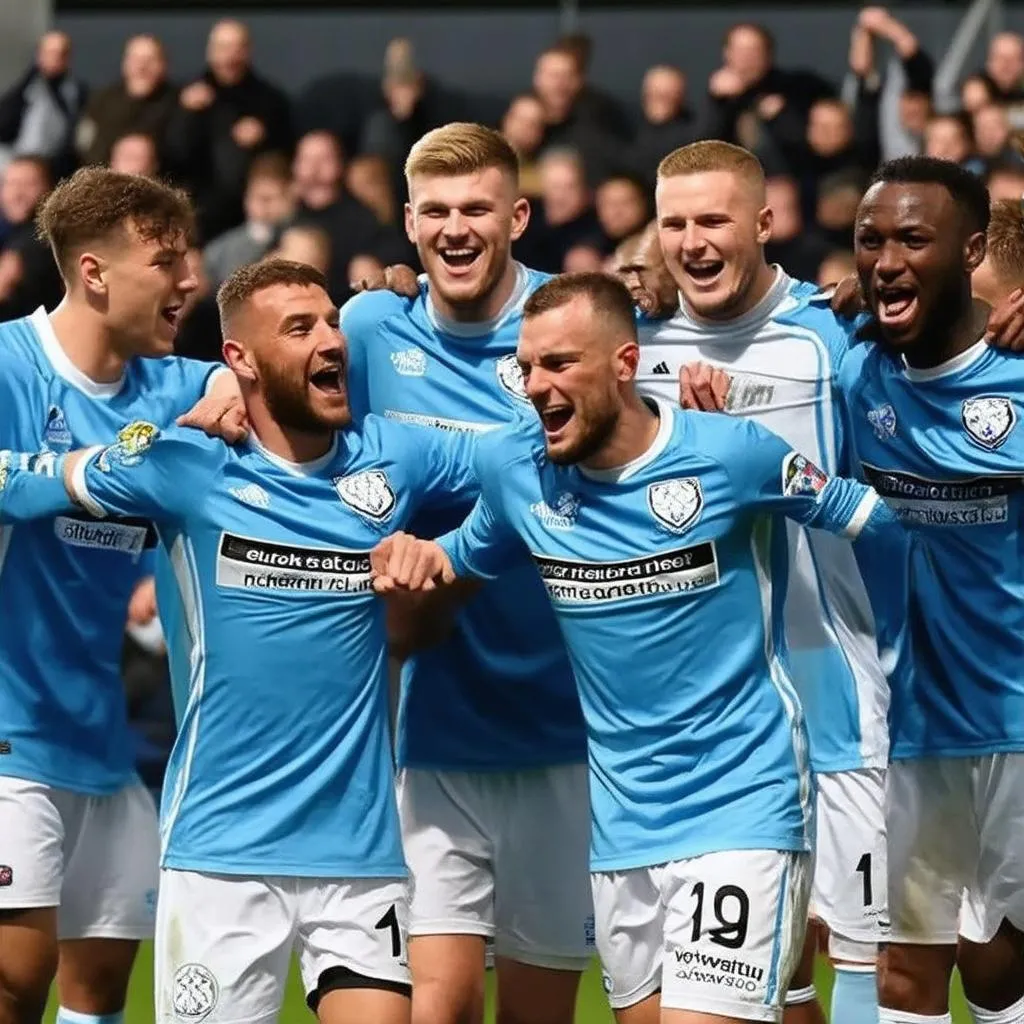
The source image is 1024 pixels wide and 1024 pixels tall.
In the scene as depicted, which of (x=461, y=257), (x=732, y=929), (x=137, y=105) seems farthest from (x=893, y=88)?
(x=732, y=929)

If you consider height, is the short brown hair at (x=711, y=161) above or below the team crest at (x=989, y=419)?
above

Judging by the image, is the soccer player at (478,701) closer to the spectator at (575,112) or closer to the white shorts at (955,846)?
the white shorts at (955,846)

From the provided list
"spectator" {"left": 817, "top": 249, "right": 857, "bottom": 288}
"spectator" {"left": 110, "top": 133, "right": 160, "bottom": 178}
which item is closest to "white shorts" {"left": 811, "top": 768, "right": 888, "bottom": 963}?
"spectator" {"left": 817, "top": 249, "right": 857, "bottom": 288}

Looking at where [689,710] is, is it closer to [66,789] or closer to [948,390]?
[948,390]

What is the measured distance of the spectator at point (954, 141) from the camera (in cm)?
1241

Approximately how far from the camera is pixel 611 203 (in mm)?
12586

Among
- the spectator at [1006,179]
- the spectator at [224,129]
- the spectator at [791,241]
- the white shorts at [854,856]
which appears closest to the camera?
the white shorts at [854,856]

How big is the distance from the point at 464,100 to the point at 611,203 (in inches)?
86.6

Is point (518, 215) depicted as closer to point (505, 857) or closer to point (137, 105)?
point (505, 857)

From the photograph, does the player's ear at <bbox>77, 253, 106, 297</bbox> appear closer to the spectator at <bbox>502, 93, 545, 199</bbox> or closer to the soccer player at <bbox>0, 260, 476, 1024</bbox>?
the soccer player at <bbox>0, 260, 476, 1024</bbox>

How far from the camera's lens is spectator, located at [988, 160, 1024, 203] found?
1166 centimetres

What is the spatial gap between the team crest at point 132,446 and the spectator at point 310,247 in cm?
676

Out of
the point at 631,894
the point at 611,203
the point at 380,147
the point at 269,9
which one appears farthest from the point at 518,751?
the point at 269,9

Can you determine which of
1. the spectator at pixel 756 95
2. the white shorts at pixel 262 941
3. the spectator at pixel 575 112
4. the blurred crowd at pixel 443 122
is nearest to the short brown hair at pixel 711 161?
the white shorts at pixel 262 941
